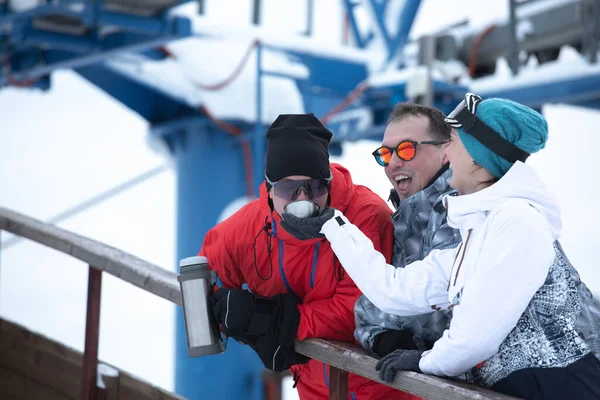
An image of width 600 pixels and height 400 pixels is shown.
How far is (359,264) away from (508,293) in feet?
1.31

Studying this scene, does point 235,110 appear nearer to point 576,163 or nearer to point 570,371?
point 570,371

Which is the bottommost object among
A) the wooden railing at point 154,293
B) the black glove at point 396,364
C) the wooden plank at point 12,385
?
the wooden plank at point 12,385

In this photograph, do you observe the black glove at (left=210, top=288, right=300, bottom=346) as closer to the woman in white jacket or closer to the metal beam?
the woman in white jacket

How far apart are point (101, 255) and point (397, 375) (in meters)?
1.08

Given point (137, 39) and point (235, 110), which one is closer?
point (137, 39)

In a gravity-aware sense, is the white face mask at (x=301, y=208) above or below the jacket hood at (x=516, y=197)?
below

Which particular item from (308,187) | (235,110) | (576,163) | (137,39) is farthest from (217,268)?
(576,163)

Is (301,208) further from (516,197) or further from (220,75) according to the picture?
(220,75)

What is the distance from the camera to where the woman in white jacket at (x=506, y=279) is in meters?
1.21

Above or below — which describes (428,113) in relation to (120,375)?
above

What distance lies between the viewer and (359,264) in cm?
153

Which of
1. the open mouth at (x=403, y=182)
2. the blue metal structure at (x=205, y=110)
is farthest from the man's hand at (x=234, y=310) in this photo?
the blue metal structure at (x=205, y=110)

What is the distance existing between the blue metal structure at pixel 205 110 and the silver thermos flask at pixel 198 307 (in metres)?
3.36

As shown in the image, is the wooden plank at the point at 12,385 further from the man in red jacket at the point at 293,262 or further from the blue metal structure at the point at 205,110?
the blue metal structure at the point at 205,110
